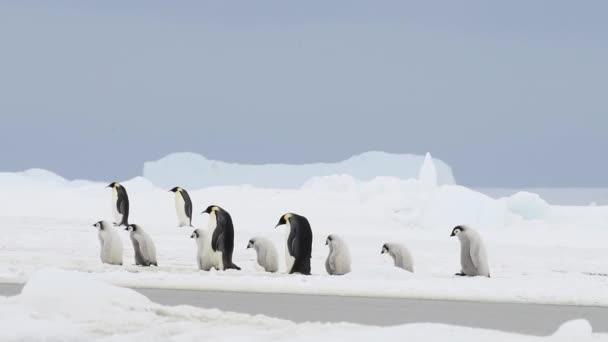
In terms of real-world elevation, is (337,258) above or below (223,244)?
below

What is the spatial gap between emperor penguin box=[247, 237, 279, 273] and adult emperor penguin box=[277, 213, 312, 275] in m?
0.19

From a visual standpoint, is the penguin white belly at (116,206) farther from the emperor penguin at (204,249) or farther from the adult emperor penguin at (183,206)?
the emperor penguin at (204,249)

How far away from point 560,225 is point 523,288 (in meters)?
20.4

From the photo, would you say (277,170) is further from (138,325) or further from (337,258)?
(138,325)

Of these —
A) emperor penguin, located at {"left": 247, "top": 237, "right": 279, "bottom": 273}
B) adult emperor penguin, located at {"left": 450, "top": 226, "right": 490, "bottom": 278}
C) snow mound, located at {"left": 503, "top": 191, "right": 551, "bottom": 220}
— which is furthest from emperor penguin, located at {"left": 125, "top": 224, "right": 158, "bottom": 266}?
snow mound, located at {"left": 503, "top": 191, "right": 551, "bottom": 220}

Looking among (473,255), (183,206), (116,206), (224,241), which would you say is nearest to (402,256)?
(473,255)

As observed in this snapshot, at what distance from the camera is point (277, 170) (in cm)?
4178

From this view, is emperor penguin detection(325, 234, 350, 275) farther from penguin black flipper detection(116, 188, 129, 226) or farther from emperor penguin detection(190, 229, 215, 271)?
penguin black flipper detection(116, 188, 129, 226)

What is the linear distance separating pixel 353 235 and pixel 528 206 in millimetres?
7085

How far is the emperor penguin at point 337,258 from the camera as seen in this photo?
52.6ft

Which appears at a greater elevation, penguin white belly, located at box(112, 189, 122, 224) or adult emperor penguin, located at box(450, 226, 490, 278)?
penguin white belly, located at box(112, 189, 122, 224)

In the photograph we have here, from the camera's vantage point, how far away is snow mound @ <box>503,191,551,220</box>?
33.4 meters

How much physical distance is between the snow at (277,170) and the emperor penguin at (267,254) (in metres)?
22.6

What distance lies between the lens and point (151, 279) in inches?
525
